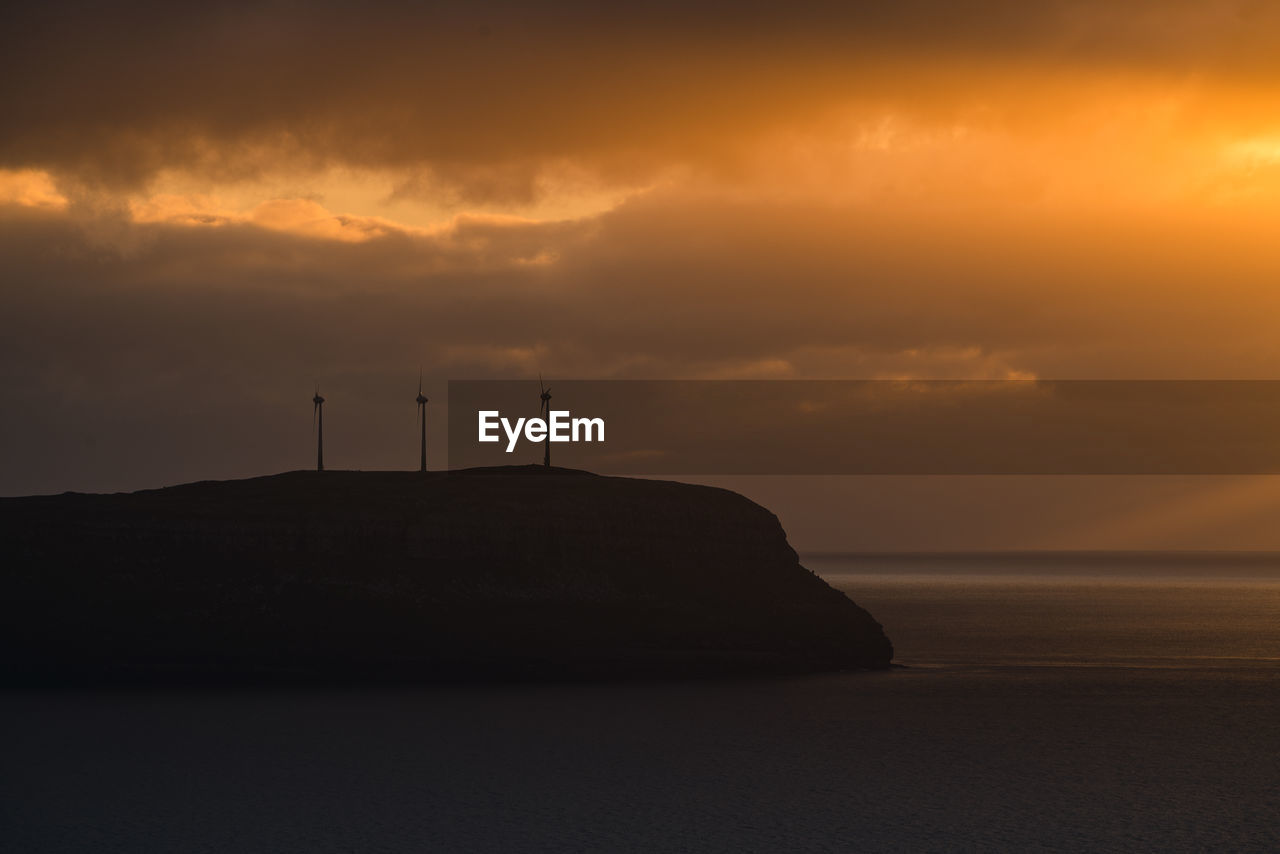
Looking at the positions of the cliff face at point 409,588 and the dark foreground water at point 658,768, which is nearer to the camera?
the dark foreground water at point 658,768

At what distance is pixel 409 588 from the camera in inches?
3438

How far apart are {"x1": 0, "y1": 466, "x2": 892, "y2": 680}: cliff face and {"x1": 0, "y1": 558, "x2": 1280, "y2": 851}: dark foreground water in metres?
4.95

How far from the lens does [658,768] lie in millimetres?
53938

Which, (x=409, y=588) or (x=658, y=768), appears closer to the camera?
(x=658, y=768)

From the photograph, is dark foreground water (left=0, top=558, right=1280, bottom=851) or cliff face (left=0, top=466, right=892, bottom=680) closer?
dark foreground water (left=0, top=558, right=1280, bottom=851)

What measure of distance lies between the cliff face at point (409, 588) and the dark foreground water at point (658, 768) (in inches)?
195

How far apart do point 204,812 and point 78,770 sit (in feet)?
35.2

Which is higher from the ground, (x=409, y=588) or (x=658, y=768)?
(x=409, y=588)

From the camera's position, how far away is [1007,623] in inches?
6427

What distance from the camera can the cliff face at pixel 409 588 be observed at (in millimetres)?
83250

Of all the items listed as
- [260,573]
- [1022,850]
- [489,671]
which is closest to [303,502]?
[260,573]

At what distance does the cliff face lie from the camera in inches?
3278

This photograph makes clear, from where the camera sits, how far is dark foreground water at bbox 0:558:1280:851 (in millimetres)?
41281

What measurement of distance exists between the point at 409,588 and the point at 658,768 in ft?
121
